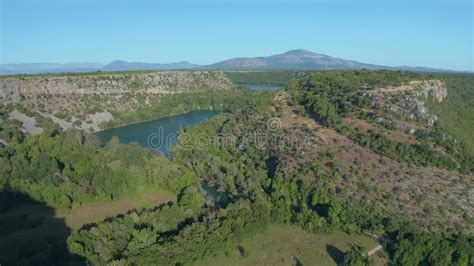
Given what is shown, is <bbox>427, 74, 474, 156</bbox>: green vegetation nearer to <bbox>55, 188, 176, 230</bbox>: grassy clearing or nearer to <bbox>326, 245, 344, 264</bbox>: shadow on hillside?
<bbox>326, 245, 344, 264</bbox>: shadow on hillside

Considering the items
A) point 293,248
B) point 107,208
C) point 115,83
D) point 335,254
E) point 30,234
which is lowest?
point 335,254

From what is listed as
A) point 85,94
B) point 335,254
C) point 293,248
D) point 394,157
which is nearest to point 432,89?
point 394,157

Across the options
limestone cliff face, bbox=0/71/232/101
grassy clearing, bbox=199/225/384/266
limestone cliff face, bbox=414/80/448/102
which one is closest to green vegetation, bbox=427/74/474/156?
limestone cliff face, bbox=414/80/448/102

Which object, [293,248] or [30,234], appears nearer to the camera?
[293,248]

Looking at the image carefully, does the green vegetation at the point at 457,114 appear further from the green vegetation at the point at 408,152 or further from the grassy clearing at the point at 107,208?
the grassy clearing at the point at 107,208

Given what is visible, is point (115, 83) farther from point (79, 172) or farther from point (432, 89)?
point (432, 89)

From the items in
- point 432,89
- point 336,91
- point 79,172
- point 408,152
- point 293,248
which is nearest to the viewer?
point 293,248

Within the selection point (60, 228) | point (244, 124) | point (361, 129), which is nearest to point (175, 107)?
point (244, 124)
